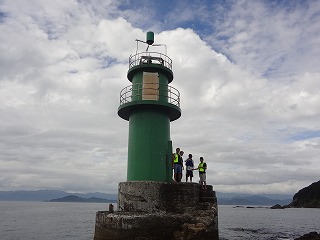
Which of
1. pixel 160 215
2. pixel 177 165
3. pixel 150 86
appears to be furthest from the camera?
pixel 150 86

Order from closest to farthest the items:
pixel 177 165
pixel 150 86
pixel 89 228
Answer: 1. pixel 177 165
2. pixel 150 86
3. pixel 89 228

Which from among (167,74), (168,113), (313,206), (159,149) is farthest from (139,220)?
(313,206)

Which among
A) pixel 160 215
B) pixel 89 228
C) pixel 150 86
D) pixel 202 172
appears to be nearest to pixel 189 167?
pixel 202 172

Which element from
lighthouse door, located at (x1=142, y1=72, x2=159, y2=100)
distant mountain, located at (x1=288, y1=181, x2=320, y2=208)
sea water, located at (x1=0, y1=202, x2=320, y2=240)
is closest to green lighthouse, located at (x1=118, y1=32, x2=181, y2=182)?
lighthouse door, located at (x1=142, y1=72, x2=159, y2=100)

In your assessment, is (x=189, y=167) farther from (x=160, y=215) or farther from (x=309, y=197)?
(x=309, y=197)

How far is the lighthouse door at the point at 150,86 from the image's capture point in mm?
17359

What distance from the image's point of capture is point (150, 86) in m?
17.6

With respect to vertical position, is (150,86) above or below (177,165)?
above

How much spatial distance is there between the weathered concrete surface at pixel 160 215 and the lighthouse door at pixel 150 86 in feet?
16.2

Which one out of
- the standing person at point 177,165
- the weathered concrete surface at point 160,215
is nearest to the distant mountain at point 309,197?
the standing person at point 177,165

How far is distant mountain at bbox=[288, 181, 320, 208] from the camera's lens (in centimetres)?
11933

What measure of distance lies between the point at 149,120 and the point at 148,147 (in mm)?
1456

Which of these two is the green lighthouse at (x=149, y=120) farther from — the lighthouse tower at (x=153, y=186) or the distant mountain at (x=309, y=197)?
the distant mountain at (x=309, y=197)

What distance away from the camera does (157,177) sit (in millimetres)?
16469
